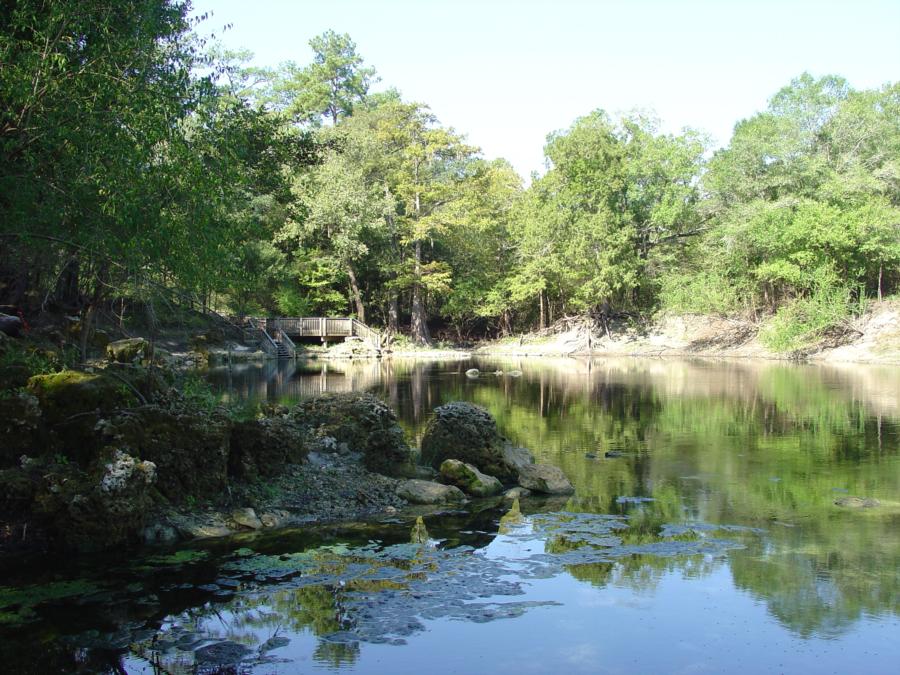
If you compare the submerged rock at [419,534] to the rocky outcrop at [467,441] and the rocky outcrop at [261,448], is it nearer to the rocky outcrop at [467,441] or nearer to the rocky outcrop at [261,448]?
the rocky outcrop at [261,448]

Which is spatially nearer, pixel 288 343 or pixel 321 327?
pixel 288 343

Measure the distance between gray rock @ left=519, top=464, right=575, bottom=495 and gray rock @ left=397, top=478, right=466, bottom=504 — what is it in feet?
3.72

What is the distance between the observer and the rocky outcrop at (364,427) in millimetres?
12297

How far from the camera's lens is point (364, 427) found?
12.9m

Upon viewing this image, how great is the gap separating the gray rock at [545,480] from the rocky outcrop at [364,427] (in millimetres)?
1774

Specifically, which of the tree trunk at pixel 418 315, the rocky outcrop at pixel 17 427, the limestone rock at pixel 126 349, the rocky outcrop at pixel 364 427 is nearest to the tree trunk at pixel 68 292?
the limestone rock at pixel 126 349

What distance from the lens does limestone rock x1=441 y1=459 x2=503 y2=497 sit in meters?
11.6

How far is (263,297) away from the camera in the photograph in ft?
151

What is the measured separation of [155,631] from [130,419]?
373 cm

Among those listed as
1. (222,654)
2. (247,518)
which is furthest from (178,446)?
(222,654)

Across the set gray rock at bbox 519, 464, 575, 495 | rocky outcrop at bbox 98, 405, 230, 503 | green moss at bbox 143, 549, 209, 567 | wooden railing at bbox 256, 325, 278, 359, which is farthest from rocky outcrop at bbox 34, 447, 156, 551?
wooden railing at bbox 256, 325, 278, 359

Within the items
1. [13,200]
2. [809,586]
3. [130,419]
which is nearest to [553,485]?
[809,586]

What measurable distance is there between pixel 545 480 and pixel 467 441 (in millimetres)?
1503

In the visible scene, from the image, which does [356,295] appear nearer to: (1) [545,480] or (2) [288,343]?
(2) [288,343]
